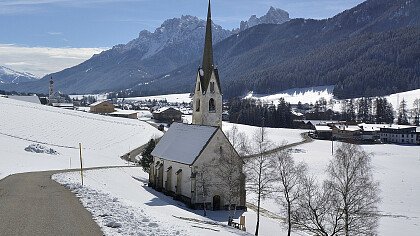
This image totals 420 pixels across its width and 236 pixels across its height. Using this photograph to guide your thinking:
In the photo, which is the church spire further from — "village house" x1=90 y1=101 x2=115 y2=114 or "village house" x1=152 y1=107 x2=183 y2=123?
"village house" x1=90 y1=101 x2=115 y2=114

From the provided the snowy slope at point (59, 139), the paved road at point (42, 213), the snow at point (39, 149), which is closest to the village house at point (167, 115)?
the snowy slope at point (59, 139)

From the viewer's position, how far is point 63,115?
329 feet

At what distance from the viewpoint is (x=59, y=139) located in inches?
2977

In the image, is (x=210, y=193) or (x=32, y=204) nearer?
(x=32, y=204)

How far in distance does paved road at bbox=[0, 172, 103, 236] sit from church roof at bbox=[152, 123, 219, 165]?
13.2m

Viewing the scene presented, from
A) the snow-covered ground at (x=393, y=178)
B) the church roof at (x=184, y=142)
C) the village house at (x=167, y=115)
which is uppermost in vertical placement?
the village house at (x=167, y=115)

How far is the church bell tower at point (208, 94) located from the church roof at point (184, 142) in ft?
8.16

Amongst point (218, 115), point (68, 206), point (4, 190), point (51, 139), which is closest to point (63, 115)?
point (51, 139)

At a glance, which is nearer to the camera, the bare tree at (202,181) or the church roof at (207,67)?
the bare tree at (202,181)

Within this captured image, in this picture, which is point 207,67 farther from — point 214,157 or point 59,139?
point 59,139

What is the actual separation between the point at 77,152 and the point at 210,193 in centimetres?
3211

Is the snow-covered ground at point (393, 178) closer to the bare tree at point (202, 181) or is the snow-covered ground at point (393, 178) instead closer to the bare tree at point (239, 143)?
the bare tree at point (202, 181)

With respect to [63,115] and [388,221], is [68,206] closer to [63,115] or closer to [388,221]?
[388,221]

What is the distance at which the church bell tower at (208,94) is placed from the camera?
46.3 metres
